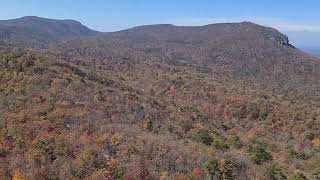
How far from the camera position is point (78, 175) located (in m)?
21.6

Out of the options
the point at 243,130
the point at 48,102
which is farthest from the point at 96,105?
the point at 243,130

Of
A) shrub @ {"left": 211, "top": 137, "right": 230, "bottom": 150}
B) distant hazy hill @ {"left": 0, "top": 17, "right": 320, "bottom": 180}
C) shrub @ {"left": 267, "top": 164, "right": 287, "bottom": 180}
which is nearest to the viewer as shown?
distant hazy hill @ {"left": 0, "top": 17, "right": 320, "bottom": 180}

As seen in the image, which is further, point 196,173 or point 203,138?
point 203,138

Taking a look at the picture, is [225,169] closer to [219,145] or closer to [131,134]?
[131,134]

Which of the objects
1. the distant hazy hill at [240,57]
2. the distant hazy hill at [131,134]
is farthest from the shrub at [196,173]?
the distant hazy hill at [240,57]

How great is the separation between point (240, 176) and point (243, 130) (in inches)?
1208

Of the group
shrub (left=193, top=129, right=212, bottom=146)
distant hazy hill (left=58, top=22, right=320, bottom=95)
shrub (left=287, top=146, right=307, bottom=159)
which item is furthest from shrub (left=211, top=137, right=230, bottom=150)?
distant hazy hill (left=58, top=22, right=320, bottom=95)

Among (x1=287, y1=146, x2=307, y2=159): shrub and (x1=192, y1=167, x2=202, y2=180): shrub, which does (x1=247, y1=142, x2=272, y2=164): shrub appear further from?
(x1=192, y1=167, x2=202, y2=180): shrub

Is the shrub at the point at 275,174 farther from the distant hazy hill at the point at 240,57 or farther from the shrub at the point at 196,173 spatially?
the distant hazy hill at the point at 240,57

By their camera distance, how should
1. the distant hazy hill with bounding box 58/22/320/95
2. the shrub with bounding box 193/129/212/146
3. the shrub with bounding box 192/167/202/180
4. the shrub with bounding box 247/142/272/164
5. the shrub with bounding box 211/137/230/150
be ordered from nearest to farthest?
1. the shrub with bounding box 192/167/202/180
2. the shrub with bounding box 247/142/272/164
3. the shrub with bounding box 211/137/230/150
4. the shrub with bounding box 193/129/212/146
5. the distant hazy hill with bounding box 58/22/320/95

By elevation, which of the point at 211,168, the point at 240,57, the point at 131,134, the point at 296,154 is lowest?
the point at 240,57

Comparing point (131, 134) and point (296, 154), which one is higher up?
point (131, 134)

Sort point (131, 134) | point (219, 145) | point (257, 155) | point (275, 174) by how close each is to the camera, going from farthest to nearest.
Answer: point (219, 145) < point (257, 155) < point (131, 134) < point (275, 174)

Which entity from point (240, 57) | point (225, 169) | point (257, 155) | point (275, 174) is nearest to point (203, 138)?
point (257, 155)
